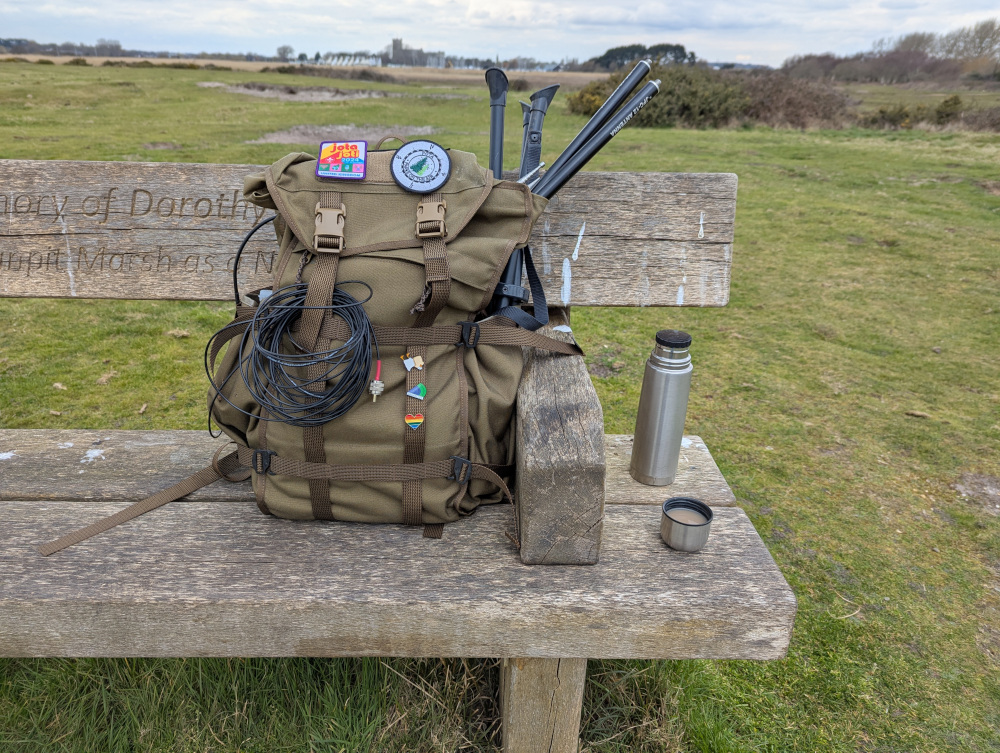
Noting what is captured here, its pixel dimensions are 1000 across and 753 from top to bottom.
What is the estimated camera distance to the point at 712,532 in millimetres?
1891

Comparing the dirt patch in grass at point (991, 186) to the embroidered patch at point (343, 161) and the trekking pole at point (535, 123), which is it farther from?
the embroidered patch at point (343, 161)

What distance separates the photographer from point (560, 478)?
161 cm

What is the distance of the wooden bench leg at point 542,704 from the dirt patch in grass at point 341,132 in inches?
580

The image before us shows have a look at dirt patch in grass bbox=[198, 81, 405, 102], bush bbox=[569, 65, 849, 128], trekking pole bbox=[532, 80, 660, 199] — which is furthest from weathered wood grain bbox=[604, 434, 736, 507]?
dirt patch in grass bbox=[198, 81, 405, 102]

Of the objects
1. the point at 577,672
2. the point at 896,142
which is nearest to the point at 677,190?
the point at 577,672

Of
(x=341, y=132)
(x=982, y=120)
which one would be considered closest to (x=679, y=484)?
→ (x=341, y=132)

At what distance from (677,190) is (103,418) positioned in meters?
3.78

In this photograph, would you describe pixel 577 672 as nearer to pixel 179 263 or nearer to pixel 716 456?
pixel 179 263

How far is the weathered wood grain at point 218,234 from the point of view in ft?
7.93

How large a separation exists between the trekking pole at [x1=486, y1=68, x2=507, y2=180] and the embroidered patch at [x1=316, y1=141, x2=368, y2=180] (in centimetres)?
44

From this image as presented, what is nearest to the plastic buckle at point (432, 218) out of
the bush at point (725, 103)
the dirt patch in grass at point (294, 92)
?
the bush at point (725, 103)

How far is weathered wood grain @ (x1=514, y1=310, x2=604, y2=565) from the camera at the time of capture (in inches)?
63.3

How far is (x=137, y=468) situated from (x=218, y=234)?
0.92 metres

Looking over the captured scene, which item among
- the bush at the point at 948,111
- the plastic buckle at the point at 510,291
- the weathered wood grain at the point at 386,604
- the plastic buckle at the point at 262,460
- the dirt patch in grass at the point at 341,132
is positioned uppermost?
the bush at the point at 948,111
